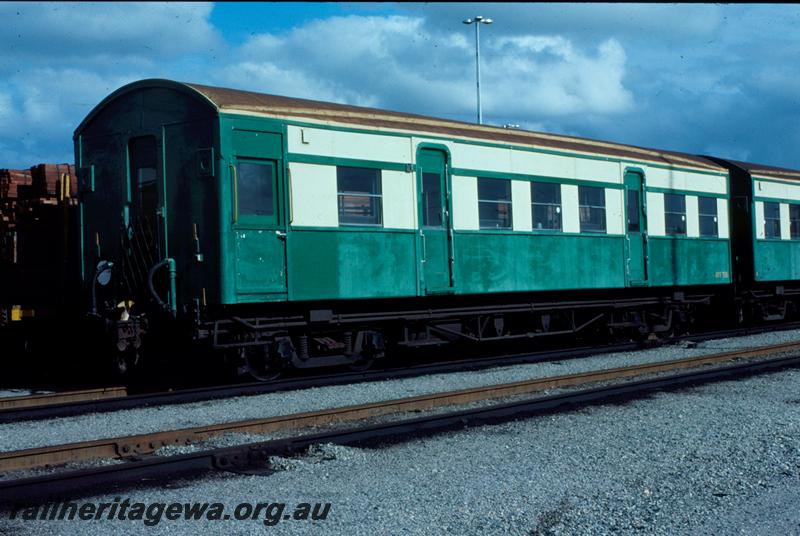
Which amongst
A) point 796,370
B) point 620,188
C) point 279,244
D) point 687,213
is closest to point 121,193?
point 279,244

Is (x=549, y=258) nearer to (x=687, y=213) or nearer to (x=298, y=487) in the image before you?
(x=687, y=213)

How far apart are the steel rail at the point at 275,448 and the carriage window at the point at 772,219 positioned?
9878 mm

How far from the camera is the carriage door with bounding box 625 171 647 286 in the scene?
51.2ft

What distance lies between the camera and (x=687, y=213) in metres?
17.0

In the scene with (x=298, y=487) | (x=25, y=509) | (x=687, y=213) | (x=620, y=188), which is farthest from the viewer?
(x=687, y=213)

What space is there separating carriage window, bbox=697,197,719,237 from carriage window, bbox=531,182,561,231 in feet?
15.0

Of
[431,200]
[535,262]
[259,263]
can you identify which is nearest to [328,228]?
[259,263]

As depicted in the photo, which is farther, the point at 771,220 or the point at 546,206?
the point at 771,220

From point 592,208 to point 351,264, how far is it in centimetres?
533

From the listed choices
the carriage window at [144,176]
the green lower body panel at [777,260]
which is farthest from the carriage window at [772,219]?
the carriage window at [144,176]

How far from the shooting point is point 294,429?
27.4ft

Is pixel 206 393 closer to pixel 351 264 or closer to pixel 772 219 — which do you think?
pixel 351 264

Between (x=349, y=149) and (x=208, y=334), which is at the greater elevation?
(x=349, y=149)

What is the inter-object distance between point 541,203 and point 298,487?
28.8 ft
